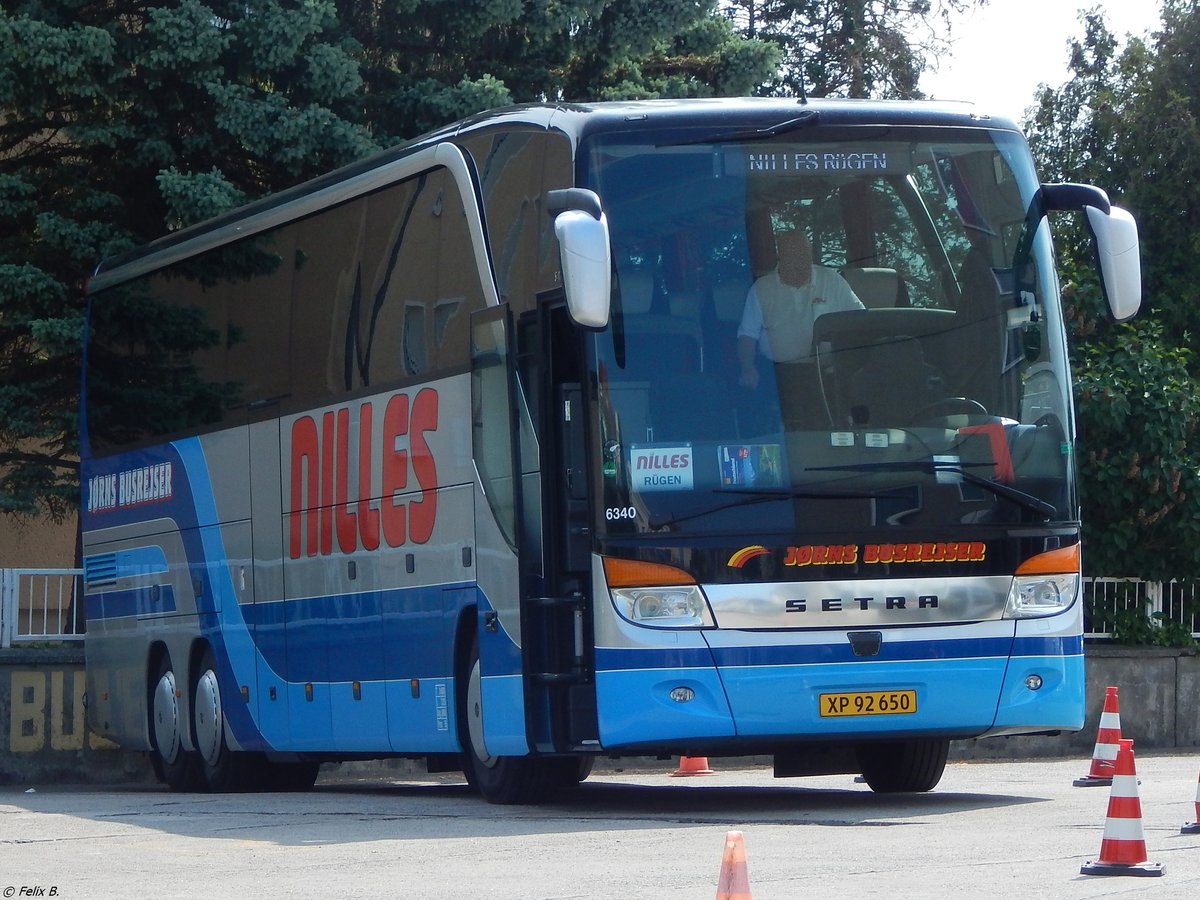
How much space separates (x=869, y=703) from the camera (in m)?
11.2

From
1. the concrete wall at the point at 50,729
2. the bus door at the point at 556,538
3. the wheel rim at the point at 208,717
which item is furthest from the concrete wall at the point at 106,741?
the bus door at the point at 556,538

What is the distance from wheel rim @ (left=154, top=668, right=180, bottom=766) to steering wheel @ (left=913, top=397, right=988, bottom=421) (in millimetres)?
8156

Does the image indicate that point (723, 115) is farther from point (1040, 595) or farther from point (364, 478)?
point (364, 478)

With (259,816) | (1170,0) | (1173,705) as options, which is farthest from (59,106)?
(1170,0)

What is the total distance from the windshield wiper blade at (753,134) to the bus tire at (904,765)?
12.0ft

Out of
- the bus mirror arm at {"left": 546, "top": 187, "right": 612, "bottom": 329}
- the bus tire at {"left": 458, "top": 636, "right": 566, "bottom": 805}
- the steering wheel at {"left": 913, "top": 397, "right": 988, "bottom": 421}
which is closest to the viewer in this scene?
the bus mirror arm at {"left": 546, "top": 187, "right": 612, "bottom": 329}

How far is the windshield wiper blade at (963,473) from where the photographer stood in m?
11.3

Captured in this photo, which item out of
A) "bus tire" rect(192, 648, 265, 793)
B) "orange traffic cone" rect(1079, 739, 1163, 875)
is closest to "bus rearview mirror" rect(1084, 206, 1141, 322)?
"orange traffic cone" rect(1079, 739, 1163, 875)

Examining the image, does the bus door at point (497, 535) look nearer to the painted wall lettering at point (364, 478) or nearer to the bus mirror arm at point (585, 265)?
the painted wall lettering at point (364, 478)

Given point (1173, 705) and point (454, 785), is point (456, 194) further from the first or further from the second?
point (1173, 705)

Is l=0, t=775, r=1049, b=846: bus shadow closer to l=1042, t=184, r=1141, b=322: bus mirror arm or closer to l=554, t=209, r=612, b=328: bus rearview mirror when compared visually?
l=554, t=209, r=612, b=328: bus rearview mirror

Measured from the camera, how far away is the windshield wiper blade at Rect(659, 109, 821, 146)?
11.6 m

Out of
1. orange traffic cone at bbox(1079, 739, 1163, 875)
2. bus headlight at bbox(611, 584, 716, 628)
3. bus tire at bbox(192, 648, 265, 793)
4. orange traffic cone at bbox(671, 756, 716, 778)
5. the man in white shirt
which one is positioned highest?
the man in white shirt

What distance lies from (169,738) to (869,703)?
8.12 metres
